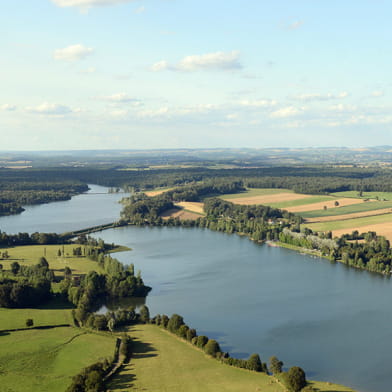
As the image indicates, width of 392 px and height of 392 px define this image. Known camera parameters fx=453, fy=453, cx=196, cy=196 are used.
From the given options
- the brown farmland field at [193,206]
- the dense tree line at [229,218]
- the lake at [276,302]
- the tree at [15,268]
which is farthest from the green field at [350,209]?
the tree at [15,268]

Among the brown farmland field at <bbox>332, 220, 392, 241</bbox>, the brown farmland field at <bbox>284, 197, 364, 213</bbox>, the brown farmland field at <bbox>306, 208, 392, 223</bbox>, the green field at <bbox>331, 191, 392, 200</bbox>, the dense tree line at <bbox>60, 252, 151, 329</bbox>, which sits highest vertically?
the green field at <bbox>331, 191, 392, 200</bbox>

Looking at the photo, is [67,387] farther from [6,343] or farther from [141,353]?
[6,343]

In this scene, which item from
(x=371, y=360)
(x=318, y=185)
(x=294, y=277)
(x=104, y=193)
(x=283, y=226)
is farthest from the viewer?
(x=104, y=193)

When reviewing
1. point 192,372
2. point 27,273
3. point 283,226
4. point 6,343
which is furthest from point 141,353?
point 283,226

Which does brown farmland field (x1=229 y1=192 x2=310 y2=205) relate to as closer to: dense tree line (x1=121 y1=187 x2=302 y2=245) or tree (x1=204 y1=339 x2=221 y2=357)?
dense tree line (x1=121 y1=187 x2=302 y2=245)

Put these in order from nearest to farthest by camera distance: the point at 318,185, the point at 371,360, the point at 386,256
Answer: the point at 371,360
the point at 386,256
the point at 318,185

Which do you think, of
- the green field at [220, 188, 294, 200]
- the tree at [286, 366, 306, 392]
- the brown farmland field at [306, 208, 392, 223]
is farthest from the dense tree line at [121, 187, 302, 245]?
the tree at [286, 366, 306, 392]
